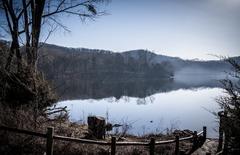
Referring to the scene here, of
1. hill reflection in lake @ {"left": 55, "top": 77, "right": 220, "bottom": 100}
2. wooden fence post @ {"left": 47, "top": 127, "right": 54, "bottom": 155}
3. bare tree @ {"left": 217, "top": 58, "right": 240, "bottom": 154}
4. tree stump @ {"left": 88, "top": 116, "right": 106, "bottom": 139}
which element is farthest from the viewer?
hill reflection in lake @ {"left": 55, "top": 77, "right": 220, "bottom": 100}

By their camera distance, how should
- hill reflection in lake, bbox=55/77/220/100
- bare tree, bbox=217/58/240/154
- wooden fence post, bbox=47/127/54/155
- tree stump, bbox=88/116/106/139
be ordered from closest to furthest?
bare tree, bbox=217/58/240/154 < wooden fence post, bbox=47/127/54/155 < tree stump, bbox=88/116/106/139 < hill reflection in lake, bbox=55/77/220/100

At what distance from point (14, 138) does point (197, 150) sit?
7.55 m

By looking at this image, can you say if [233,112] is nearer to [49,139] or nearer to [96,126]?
[49,139]

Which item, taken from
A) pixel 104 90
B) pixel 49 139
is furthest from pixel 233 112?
pixel 104 90

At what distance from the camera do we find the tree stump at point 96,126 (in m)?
12.7

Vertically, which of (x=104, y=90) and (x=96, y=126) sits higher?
(x=104, y=90)

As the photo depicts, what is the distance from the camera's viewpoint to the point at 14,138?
9.69 meters

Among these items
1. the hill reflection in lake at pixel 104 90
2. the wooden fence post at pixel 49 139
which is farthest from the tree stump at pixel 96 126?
the hill reflection in lake at pixel 104 90

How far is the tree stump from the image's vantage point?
12695 millimetres

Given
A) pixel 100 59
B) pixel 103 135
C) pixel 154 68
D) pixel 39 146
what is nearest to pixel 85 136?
pixel 103 135

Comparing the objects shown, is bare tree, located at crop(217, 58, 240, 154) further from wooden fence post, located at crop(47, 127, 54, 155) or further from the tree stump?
the tree stump

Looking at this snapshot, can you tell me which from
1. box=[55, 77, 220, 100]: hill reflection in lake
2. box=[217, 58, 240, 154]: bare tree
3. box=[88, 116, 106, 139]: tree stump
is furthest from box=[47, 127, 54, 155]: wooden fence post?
box=[55, 77, 220, 100]: hill reflection in lake

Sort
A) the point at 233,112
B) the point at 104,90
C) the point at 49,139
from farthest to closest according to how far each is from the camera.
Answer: the point at 104,90 → the point at 49,139 → the point at 233,112

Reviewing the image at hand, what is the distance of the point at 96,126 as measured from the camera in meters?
12.8
